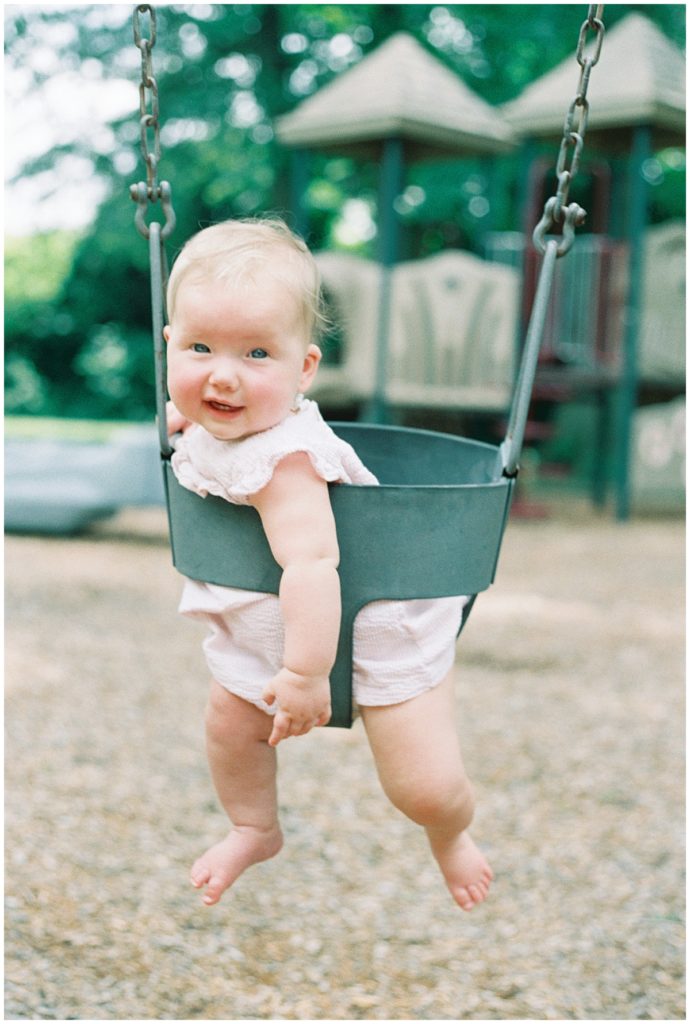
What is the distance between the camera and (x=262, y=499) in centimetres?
139

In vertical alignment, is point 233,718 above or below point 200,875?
above

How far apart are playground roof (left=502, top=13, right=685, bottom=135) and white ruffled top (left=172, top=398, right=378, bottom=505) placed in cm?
791

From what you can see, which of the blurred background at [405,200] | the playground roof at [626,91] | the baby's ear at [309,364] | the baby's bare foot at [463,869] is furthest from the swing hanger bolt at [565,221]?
the playground roof at [626,91]

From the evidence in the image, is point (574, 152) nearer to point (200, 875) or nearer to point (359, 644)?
point (359, 644)

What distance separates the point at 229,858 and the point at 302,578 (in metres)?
0.55

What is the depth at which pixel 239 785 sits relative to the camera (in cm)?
167

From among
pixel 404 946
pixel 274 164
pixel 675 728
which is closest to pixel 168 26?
pixel 274 164

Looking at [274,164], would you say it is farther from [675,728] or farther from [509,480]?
[509,480]

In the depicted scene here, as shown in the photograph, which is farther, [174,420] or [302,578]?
[174,420]

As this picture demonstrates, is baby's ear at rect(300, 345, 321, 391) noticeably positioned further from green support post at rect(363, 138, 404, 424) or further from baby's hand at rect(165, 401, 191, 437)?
green support post at rect(363, 138, 404, 424)

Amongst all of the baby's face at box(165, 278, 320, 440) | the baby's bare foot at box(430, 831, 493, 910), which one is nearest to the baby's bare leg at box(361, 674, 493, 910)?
the baby's bare foot at box(430, 831, 493, 910)

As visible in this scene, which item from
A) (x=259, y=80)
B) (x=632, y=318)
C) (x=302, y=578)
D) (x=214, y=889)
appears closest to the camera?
(x=302, y=578)

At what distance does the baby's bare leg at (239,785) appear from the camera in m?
1.60

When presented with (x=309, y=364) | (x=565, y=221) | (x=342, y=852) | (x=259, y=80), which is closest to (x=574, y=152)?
(x=565, y=221)
